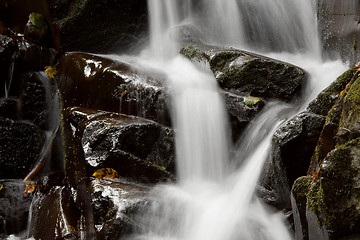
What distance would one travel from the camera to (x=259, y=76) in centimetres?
559

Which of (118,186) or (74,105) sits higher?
(74,105)

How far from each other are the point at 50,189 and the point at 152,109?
199 centimetres

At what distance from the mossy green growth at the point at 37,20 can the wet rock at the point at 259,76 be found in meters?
4.37

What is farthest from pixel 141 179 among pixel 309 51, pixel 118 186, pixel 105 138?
pixel 309 51

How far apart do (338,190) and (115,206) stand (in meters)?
2.40

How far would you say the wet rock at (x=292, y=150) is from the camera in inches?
156

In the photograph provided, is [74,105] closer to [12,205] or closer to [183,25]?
[12,205]

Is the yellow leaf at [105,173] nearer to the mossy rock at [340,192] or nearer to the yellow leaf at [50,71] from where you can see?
the mossy rock at [340,192]

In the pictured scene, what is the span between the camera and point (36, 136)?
677 cm

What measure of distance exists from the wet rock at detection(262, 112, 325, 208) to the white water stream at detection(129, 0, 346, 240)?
0.26 meters

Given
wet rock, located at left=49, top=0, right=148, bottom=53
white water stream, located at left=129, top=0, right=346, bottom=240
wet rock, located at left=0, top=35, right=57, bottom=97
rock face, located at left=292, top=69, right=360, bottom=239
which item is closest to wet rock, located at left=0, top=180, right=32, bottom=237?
wet rock, located at left=0, top=35, right=57, bottom=97

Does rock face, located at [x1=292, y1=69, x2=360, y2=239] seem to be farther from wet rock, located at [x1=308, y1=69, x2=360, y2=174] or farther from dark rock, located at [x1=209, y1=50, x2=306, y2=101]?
dark rock, located at [x1=209, y1=50, x2=306, y2=101]

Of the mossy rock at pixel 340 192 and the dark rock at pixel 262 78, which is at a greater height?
the dark rock at pixel 262 78

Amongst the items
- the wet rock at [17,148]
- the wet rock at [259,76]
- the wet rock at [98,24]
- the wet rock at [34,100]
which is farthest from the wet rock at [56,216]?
the wet rock at [98,24]
